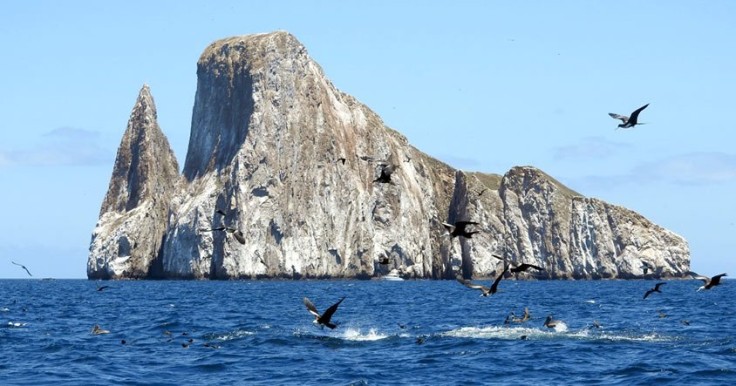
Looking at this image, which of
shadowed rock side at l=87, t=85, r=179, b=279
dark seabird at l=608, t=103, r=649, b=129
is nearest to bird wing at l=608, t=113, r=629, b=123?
dark seabird at l=608, t=103, r=649, b=129

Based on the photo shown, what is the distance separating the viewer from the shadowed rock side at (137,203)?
173 meters

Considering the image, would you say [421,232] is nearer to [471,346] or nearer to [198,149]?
[198,149]

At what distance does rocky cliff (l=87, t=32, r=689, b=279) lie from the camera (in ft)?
534

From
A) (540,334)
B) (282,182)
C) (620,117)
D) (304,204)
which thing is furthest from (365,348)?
(304,204)

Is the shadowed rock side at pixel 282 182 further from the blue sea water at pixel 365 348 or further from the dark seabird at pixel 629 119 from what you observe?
the dark seabird at pixel 629 119

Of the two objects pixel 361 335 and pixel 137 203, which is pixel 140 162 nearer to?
pixel 137 203

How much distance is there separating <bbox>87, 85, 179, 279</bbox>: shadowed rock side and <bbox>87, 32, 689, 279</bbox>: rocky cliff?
242 millimetres

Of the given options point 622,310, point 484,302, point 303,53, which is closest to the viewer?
point 622,310

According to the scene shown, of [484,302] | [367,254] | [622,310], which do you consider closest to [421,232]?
[367,254]

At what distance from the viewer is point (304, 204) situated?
166m

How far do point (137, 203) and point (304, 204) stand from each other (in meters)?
33.5

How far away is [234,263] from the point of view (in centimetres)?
15900

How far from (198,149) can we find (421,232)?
39.0 m

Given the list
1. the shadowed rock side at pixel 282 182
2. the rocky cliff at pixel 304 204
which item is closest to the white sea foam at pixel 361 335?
the rocky cliff at pixel 304 204
